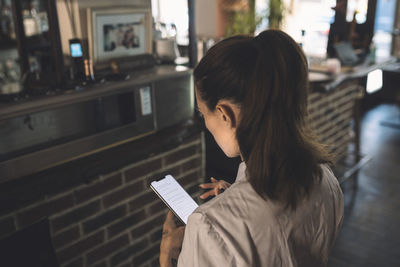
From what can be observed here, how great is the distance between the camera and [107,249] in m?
1.81

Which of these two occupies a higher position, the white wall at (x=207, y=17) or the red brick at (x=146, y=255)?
the white wall at (x=207, y=17)

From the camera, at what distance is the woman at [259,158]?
0.75m

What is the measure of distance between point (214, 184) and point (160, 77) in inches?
35.3

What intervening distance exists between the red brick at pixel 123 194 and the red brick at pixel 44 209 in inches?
7.2

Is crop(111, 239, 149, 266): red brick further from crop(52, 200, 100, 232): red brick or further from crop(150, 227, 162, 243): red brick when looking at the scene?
crop(52, 200, 100, 232): red brick

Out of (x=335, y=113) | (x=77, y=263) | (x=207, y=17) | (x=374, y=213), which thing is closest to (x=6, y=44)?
(x=77, y=263)

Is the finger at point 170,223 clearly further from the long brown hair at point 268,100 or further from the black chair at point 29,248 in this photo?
the black chair at point 29,248

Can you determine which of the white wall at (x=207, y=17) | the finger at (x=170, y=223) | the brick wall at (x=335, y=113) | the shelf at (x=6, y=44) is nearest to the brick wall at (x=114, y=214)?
the finger at (x=170, y=223)

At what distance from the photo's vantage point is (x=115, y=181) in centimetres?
176

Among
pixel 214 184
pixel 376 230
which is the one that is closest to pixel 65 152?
pixel 214 184

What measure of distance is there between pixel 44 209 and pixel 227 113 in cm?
101

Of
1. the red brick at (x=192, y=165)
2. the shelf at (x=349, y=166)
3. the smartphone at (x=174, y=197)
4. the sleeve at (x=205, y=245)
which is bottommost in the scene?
the shelf at (x=349, y=166)

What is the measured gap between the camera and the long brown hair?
0.76 metres

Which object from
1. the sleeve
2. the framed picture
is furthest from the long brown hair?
the framed picture
